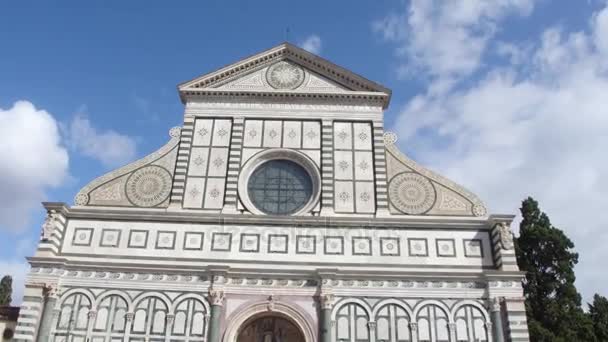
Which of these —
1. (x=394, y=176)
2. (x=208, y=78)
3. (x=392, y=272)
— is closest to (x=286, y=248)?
(x=392, y=272)

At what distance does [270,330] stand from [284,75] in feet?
29.2

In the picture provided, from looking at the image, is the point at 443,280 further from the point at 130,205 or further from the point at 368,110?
the point at 130,205

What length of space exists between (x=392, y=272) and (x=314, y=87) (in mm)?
7171

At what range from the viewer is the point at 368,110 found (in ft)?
59.4

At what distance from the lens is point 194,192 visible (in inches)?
655

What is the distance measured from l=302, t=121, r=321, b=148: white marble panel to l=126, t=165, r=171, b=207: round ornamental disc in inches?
183

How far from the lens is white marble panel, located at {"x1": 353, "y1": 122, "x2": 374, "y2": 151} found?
57.3 ft

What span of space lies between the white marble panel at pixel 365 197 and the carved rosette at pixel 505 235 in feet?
12.2

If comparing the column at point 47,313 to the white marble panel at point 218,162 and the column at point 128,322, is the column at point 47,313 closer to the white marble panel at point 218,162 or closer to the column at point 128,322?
the column at point 128,322

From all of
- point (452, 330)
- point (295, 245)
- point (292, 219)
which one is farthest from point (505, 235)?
point (292, 219)

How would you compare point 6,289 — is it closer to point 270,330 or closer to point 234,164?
point 234,164

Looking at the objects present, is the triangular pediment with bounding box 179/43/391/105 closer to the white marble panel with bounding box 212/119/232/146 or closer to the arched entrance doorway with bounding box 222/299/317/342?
the white marble panel with bounding box 212/119/232/146

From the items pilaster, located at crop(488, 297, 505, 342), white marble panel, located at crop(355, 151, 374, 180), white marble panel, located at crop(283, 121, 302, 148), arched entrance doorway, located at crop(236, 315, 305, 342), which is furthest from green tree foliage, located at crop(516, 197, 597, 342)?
white marble panel, located at crop(283, 121, 302, 148)

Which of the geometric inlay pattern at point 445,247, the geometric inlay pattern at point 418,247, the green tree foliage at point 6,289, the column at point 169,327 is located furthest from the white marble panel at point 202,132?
the green tree foliage at point 6,289
